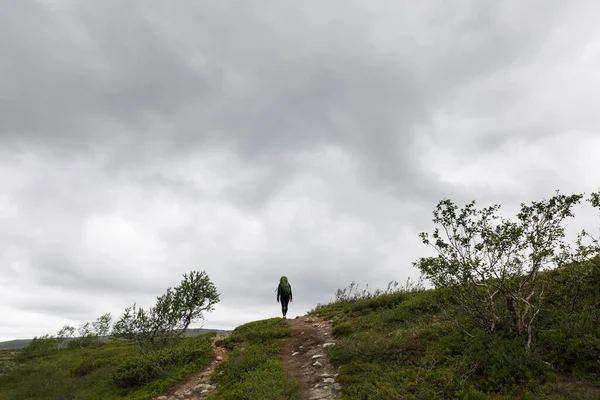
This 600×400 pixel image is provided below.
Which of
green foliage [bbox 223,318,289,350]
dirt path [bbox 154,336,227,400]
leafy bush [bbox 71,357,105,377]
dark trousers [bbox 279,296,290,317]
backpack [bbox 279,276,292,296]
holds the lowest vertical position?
dirt path [bbox 154,336,227,400]

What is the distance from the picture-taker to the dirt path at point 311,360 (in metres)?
9.44

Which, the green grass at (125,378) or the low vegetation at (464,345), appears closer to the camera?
the low vegetation at (464,345)

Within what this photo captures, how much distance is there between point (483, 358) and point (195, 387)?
948 centimetres

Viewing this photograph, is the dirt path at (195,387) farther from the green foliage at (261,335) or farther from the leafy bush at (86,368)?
the leafy bush at (86,368)

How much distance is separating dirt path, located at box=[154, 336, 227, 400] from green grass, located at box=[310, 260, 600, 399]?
4.55m

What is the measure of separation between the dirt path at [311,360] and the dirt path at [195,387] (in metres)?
2.84

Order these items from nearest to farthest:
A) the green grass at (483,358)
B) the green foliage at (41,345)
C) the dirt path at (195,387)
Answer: the green grass at (483,358) < the dirt path at (195,387) < the green foliage at (41,345)

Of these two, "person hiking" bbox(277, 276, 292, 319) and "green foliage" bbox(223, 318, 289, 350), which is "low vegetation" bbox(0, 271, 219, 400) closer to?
"green foliage" bbox(223, 318, 289, 350)

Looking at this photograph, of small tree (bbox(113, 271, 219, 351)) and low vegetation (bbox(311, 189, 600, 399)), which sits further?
small tree (bbox(113, 271, 219, 351))

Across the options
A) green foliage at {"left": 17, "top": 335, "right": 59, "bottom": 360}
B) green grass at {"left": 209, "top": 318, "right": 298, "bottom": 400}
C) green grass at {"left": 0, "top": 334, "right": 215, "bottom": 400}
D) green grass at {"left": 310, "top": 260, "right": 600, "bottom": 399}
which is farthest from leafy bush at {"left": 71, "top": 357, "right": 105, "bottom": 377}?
green foliage at {"left": 17, "top": 335, "right": 59, "bottom": 360}

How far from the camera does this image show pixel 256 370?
1131 cm

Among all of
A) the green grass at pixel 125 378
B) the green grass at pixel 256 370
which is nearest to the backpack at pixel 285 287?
A: the green grass at pixel 256 370

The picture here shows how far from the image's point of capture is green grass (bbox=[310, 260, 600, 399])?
6.92 metres

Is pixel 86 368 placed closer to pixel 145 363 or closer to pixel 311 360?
pixel 145 363
